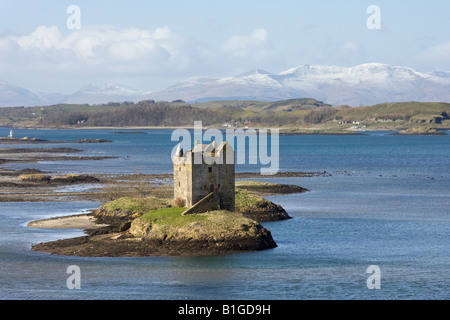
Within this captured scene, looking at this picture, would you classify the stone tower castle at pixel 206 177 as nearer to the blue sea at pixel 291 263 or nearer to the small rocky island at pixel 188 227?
the small rocky island at pixel 188 227

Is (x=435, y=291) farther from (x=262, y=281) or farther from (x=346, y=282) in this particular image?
(x=262, y=281)

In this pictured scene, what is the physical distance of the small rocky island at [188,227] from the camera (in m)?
56.1

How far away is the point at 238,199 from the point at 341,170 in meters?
70.6

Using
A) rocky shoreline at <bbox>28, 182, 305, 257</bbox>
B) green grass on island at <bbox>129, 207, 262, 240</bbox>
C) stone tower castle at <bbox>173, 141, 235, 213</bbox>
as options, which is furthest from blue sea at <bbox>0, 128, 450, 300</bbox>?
stone tower castle at <bbox>173, 141, 235, 213</bbox>

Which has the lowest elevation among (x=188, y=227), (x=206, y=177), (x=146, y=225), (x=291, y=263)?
(x=291, y=263)

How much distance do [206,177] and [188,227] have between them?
5.78m

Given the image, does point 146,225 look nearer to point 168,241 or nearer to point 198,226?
point 168,241

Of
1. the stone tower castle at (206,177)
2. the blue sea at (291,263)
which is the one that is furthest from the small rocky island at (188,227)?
the blue sea at (291,263)

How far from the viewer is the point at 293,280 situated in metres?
49.2

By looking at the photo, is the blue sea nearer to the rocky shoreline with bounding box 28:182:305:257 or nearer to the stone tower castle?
the rocky shoreline with bounding box 28:182:305:257

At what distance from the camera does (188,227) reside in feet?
187

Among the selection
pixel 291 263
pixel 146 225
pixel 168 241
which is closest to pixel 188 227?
pixel 168 241

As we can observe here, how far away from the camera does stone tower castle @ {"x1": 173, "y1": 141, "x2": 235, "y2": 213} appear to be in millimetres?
60688
